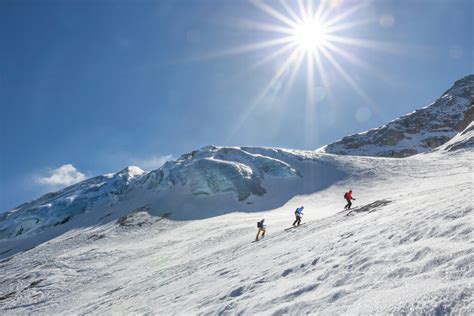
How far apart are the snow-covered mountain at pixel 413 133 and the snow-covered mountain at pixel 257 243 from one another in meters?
87.0

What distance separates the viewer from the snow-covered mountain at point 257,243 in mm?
6070

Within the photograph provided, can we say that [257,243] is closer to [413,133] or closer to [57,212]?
[57,212]

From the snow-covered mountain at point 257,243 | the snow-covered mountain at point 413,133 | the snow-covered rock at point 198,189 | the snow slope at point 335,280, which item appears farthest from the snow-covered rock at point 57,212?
the snow-covered mountain at point 413,133

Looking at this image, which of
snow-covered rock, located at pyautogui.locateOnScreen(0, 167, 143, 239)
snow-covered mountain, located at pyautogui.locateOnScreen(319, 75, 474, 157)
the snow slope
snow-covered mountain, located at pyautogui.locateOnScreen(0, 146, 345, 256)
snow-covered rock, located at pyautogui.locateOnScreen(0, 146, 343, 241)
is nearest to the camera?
the snow slope

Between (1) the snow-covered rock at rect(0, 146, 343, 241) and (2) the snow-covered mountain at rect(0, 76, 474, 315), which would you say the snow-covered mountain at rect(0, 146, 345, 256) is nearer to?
(1) the snow-covered rock at rect(0, 146, 343, 241)

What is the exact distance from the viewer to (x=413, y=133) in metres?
163

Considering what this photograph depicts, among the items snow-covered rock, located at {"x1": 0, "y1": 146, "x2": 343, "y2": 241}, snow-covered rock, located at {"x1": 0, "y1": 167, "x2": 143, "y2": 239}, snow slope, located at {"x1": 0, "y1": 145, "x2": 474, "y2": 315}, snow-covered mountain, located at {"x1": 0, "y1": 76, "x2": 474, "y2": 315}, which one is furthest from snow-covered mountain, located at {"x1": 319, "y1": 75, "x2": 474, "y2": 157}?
snow slope, located at {"x1": 0, "y1": 145, "x2": 474, "y2": 315}

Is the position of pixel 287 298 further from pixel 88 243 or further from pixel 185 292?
pixel 88 243

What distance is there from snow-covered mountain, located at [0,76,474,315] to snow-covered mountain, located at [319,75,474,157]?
8699 cm

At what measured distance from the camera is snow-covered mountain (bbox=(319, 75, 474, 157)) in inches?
5886

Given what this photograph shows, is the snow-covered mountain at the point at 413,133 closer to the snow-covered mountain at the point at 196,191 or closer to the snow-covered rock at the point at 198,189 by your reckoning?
the snow-covered mountain at the point at 196,191

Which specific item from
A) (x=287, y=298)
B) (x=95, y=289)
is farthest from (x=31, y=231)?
(x=287, y=298)

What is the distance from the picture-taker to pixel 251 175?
203 ft

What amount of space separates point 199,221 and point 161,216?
865 cm
